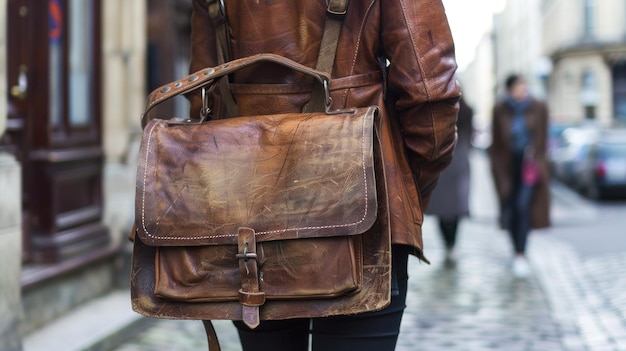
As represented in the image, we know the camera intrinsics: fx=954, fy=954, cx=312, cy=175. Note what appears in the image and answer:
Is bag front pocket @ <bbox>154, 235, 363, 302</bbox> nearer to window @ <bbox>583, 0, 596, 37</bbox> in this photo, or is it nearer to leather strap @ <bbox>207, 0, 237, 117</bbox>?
leather strap @ <bbox>207, 0, 237, 117</bbox>

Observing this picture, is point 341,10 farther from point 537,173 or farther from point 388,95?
point 537,173

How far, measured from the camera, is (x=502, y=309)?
6848 mm

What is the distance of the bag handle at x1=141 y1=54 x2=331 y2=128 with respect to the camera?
7.24 ft

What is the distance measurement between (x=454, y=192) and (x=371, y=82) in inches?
248

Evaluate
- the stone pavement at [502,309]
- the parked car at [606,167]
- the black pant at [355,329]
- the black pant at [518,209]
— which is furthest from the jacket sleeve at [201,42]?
the parked car at [606,167]

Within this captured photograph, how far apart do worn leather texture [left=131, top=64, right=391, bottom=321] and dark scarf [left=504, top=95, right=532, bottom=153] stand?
22.1ft

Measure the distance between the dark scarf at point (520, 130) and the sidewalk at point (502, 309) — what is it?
1.16 meters

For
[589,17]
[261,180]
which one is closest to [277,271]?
[261,180]

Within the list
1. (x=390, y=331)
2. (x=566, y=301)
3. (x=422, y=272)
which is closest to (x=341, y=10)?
(x=390, y=331)

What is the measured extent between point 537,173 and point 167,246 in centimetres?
693

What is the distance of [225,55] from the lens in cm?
249

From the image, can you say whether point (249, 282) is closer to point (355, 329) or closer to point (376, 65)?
point (355, 329)


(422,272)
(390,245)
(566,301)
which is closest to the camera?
(390,245)

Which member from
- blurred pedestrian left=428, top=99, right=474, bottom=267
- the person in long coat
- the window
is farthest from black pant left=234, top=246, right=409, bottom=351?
the window
